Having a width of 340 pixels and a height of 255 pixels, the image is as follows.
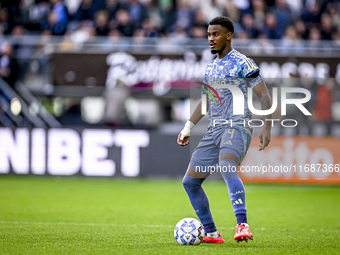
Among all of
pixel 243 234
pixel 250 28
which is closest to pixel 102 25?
pixel 250 28

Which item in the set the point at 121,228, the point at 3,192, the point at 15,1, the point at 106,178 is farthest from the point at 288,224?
the point at 15,1

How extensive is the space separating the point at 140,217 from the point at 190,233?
9.31 feet

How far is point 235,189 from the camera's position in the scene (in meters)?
6.00

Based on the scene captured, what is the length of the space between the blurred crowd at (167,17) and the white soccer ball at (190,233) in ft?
33.9

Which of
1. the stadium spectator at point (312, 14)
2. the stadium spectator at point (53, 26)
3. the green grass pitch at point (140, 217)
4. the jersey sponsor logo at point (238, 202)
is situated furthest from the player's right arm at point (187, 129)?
the stadium spectator at point (312, 14)

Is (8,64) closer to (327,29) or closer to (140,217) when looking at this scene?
(140,217)

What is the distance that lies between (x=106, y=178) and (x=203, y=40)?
4132 millimetres

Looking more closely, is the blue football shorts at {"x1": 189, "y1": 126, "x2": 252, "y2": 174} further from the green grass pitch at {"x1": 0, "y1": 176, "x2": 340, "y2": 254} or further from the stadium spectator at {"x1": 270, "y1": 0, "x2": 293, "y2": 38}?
the stadium spectator at {"x1": 270, "y1": 0, "x2": 293, "y2": 38}

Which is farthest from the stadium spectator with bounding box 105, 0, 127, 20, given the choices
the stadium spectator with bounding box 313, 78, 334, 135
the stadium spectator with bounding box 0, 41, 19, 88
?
the stadium spectator with bounding box 313, 78, 334, 135

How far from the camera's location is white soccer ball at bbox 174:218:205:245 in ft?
20.5

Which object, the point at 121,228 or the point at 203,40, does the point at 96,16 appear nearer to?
the point at 203,40

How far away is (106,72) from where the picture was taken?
51.4 feet

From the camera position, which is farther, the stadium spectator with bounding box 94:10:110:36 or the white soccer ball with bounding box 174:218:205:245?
the stadium spectator with bounding box 94:10:110:36

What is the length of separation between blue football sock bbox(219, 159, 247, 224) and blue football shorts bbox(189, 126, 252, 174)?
14 cm
